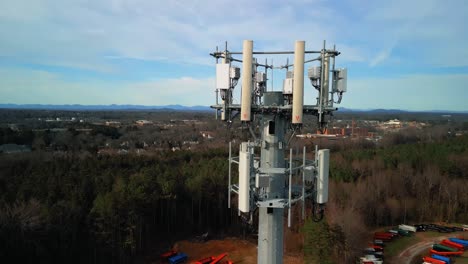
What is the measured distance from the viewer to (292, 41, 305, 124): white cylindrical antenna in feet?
20.8

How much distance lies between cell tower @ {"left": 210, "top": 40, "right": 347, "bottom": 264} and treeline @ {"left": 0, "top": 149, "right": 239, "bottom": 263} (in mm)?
19291

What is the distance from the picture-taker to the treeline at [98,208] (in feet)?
71.1

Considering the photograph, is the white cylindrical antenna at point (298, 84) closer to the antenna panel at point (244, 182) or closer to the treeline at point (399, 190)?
the antenna panel at point (244, 182)

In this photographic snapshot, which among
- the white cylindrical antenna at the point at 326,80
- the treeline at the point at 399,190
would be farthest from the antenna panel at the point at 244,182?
the treeline at the point at 399,190

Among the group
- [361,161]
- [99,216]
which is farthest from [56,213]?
[361,161]

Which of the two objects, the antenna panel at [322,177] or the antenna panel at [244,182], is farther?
the antenna panel at [322,177]

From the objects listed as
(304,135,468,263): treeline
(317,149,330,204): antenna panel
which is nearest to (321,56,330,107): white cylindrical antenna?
(317,149,330,204): antenna panel

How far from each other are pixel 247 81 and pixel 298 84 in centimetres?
91

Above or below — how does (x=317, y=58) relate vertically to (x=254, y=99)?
above

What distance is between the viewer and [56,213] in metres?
22.8

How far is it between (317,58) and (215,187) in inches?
1113

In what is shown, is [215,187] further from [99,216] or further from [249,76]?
[249,76]

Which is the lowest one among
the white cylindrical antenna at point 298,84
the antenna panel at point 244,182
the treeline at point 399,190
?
the treeline at point 399,190

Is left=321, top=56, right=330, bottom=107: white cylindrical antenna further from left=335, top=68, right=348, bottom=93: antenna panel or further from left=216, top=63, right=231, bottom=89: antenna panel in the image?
left=216, top=63, right=231, bottom=89: antenna panel
